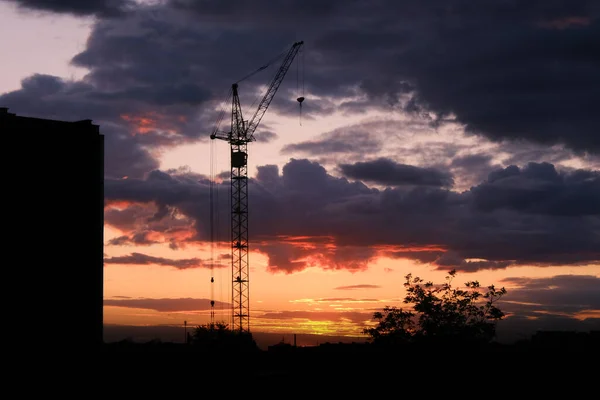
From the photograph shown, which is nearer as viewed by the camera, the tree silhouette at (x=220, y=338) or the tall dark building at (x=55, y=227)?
the tall dark building at (x=55, y=227)

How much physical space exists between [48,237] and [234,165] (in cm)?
7573

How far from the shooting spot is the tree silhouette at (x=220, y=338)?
5694 inches

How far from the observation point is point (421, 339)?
99250mm

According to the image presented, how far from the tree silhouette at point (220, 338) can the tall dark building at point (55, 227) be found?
73.2 meters

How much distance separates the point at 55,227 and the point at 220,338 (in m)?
107

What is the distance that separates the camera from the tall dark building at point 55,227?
62.3 m

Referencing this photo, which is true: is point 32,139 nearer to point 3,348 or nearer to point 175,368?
point 3,348

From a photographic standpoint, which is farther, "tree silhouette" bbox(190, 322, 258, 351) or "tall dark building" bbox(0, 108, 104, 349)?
"tree silhouette" bbox(190, 322, 258, 351)

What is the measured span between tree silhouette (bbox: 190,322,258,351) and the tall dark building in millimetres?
73191

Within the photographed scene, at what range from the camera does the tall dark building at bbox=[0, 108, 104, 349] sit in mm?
62344

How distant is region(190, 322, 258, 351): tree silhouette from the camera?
144625 mm

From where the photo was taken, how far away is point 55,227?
6488 cm

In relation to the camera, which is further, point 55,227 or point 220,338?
point 220,338

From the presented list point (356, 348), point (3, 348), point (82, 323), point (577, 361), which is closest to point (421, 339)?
point (356, 348)
